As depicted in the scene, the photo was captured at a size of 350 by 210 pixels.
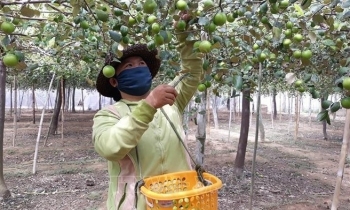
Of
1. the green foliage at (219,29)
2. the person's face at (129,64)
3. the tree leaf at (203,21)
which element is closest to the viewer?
the tree leaf at (203,21)

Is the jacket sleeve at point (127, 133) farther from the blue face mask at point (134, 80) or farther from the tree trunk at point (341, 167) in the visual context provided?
the tree trunk at point (341, 167)

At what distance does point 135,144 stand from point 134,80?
0.47m

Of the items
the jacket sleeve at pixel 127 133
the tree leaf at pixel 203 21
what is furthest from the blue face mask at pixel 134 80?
the tree leaf at pixel 203 21

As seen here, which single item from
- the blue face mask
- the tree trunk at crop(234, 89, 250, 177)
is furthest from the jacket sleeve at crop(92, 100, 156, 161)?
the tree trunk at crop(234, 89, 250, 177)

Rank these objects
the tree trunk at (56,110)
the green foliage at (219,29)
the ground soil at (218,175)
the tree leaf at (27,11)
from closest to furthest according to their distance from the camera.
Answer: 1. the green foliage at (219,29)
2. the tree leaf at (27,11)
3. the ground soil at (218,175)
4. the tree trunk at (56,110)

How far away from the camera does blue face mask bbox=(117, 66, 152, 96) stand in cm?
188

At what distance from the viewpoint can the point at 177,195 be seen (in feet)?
4.38

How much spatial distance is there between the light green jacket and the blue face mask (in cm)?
8

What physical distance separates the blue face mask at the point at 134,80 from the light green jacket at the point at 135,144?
8 centimetres

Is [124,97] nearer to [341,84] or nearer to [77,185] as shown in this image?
[341,84]

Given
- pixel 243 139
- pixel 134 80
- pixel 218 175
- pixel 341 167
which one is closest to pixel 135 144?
pixel 134 80

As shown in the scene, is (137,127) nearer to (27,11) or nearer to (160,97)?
(160,97)

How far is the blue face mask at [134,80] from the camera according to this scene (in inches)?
74.0

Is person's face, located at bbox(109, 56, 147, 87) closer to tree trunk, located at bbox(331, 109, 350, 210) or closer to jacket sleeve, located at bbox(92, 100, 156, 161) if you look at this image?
jacket sleeve, located at bbox(92, 100, 156, 161)
